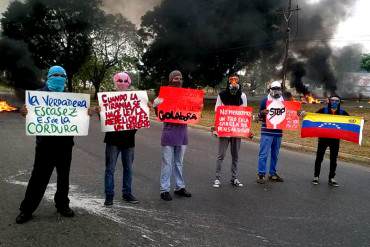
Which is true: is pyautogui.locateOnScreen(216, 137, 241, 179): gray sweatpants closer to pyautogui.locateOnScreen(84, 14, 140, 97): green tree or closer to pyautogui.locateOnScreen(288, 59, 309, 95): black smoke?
pyautogui.locateOnScreen(288, 59, 309, 95): black smoke

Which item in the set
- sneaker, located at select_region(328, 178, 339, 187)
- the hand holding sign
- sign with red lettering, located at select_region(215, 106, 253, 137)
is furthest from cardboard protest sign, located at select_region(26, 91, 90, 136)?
sneaker, located at select_region(328, 178, 339, 187)

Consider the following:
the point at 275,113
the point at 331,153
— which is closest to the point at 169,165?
the point at 275,113

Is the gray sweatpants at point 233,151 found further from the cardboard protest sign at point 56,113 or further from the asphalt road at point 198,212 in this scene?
the cardboard protest sign at point 56,113

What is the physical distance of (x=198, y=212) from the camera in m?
5.45

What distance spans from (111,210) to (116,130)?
1029mm

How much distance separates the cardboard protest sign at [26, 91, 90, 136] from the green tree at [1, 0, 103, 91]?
130 feet

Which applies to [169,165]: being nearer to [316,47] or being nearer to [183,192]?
[183,192]

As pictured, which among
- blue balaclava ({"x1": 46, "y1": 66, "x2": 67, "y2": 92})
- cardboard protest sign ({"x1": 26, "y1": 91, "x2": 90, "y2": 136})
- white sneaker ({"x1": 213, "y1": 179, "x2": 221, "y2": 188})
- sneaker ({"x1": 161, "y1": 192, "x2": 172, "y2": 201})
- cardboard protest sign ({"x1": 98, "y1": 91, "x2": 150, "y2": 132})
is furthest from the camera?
white sneaker ({"x1": 213, "y1": 179, "x2": 221, "y2": 188})

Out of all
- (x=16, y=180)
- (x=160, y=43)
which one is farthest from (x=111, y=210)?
(x=160, y=43)

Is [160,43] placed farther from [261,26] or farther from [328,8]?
[328,8]

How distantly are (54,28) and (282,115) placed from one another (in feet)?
143

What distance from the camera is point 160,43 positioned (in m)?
39.9

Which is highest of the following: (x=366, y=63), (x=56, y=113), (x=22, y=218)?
(x=366, y=63)

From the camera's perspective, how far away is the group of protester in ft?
16.3
